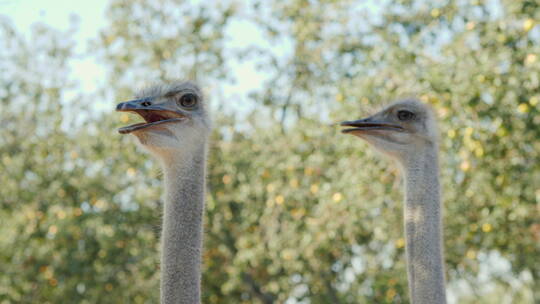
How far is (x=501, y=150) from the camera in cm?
712

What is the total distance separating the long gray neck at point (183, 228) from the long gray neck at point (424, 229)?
1.03m

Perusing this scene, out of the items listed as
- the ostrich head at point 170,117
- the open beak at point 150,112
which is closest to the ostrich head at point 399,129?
the ostrich head at point 170,117

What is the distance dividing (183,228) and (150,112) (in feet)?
1.77

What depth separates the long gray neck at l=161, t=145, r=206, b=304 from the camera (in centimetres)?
323

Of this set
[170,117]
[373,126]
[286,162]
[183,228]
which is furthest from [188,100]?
[286,162]

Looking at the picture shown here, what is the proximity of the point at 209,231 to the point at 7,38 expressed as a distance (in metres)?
4.39

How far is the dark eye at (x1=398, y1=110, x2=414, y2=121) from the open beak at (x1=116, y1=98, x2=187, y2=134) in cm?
132

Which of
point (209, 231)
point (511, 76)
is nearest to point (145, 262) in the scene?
point (209, 231)

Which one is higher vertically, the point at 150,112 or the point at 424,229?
the point at 150,112

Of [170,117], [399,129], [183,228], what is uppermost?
[399,129]

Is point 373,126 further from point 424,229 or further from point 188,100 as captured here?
point 188,100

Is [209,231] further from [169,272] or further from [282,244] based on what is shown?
[169,272]

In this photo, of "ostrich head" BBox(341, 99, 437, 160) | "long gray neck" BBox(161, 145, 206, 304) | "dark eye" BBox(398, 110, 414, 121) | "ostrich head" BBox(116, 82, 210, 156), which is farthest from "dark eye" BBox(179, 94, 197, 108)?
"dark eye" BBox(398, 110, 414, 121)

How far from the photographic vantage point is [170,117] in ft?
11.8
